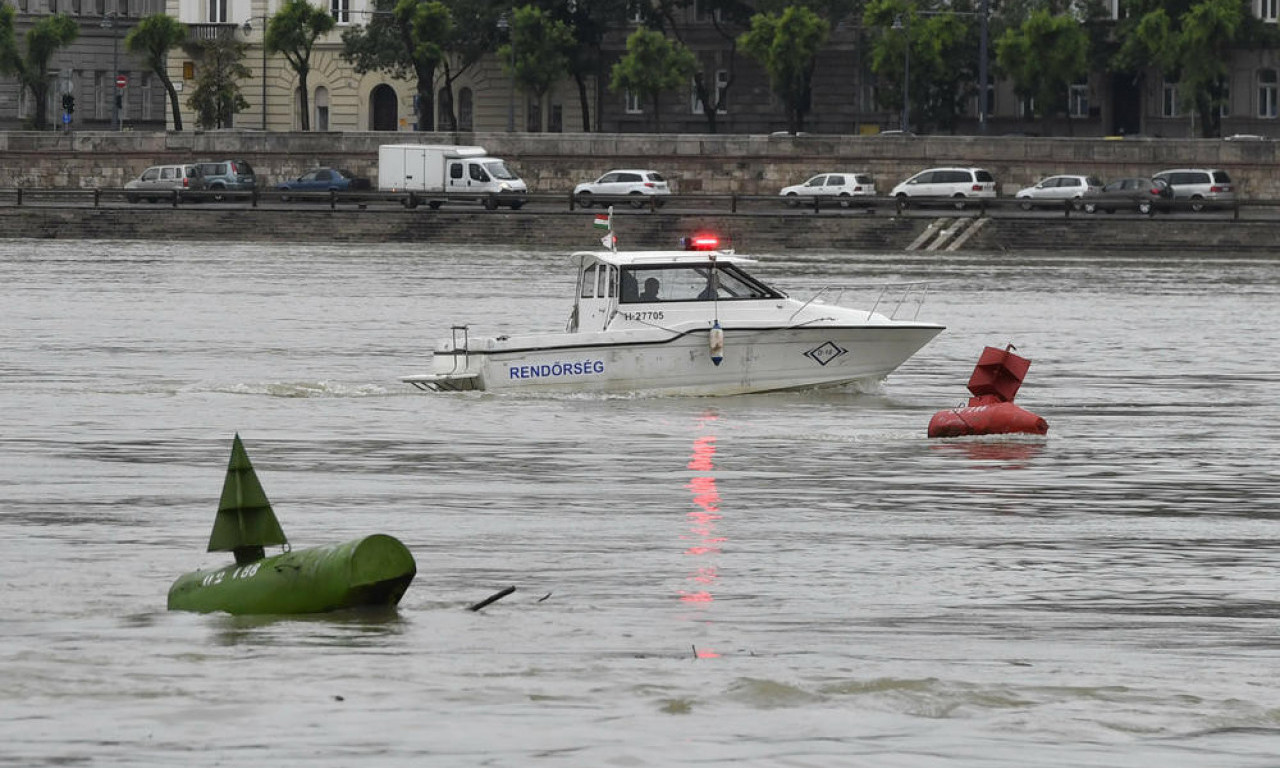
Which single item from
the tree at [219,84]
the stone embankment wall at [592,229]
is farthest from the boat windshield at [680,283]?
the tree at [219,84]

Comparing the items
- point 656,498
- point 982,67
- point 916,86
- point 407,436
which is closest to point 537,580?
point 656,498

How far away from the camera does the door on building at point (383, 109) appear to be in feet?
307

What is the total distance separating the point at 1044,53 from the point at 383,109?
83.7ft

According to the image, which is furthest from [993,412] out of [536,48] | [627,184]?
[536,48]

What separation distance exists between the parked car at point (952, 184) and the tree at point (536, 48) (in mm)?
16957

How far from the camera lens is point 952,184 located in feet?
241

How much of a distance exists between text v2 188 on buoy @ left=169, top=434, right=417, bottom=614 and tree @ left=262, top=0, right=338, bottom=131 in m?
74.4

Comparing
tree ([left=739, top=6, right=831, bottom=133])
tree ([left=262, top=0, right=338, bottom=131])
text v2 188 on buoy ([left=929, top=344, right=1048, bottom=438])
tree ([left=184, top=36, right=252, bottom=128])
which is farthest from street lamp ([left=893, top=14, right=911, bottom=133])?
text v2 188 on buoy ([left=929, top=344, right=1048, bottom=438])

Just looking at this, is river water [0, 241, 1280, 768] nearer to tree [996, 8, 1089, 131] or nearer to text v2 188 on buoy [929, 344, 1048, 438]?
text v2 188 on buoy [929, 344, 1048, 438]

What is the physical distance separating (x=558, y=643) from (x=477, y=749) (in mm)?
2294

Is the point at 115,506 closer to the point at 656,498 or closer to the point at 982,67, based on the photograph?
the point at 656,498

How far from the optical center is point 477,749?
36.4ft

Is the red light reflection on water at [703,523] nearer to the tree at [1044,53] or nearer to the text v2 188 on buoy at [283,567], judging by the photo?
the text v2 188 on buoy at [283,567]

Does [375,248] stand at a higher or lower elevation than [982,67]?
lower
